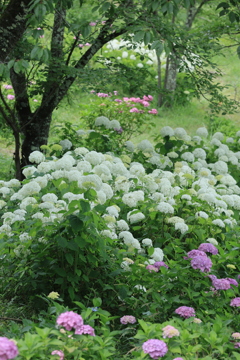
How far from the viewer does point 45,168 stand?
148 inches

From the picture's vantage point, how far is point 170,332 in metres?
1.98

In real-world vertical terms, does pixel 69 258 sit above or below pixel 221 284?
→ above

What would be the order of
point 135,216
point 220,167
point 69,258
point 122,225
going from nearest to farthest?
point 69,258 → point 122,225 → point 135,216 → point 220,167

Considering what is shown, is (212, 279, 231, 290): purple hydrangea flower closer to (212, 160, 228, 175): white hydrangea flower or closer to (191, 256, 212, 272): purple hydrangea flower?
(191, 256, 212, 272): purple hydrangea flower

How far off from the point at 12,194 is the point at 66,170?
1.67 ft

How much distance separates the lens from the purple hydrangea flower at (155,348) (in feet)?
6.11

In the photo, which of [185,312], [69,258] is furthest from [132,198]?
[185,312]

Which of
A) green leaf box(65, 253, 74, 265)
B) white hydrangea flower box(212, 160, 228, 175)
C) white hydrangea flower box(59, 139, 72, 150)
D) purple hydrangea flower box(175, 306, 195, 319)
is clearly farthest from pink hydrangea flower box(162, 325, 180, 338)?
white hydrangea flower box(212, 160, 228, 175)

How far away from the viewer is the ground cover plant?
207 cm

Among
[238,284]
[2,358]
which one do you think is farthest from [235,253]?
[2,358]

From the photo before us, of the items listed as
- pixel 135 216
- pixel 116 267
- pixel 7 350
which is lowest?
pixel 116 267

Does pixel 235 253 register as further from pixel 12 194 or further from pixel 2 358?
pixel 2 358

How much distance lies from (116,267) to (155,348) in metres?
1.21

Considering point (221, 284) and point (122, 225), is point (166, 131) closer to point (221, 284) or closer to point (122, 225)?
point (122, 225)
